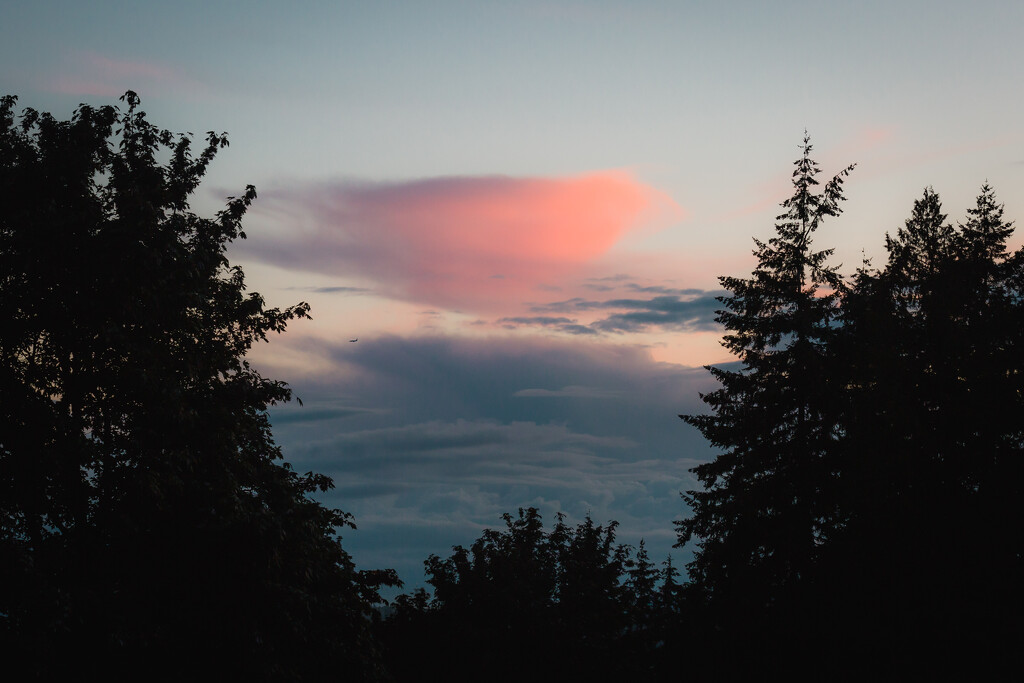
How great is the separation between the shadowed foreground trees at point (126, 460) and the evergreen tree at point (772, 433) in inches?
586

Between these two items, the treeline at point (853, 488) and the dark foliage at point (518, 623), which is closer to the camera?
the treeline at point (853, 488)

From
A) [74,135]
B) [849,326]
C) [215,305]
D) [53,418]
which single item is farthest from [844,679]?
[74,135]

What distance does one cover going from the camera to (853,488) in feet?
95.0

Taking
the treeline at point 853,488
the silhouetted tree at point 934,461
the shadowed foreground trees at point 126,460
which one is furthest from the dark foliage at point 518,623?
the shadowed foreground trees at point 126,460

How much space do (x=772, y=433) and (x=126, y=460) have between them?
833 inches

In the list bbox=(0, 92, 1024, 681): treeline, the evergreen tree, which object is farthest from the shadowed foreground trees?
the evergreen tree

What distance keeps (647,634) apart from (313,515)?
683 inches

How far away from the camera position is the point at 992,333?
3142 cm

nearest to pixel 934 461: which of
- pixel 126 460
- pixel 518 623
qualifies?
pixel 518 623

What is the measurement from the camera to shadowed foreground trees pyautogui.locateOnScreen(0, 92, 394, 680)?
18.9 metres

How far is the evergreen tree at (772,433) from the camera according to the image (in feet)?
101

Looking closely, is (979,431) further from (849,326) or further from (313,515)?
(313,515)

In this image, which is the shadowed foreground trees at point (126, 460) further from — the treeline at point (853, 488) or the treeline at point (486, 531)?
the treeline at point (853, 488)

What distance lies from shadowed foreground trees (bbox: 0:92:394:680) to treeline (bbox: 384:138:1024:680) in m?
15.2
